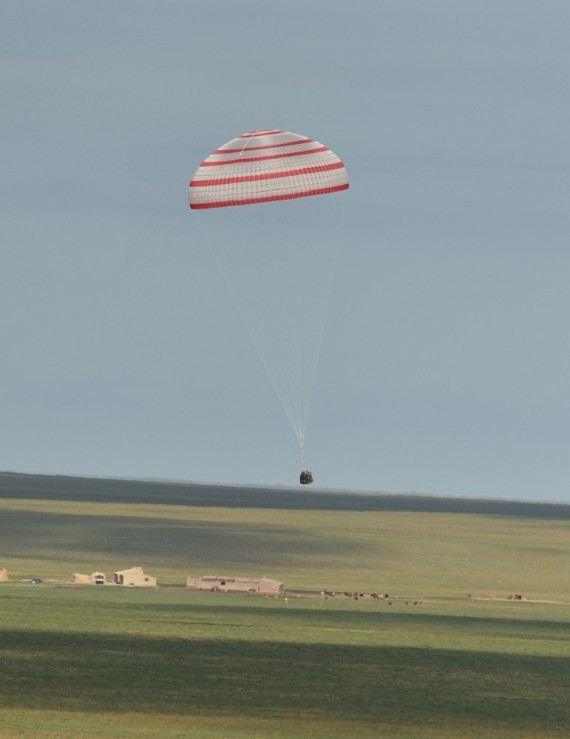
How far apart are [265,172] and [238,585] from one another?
36.7m

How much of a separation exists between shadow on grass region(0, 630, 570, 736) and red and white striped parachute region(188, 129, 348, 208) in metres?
14.8

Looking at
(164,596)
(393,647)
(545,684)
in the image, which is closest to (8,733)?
(545,684)

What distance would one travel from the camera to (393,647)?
6119 cm

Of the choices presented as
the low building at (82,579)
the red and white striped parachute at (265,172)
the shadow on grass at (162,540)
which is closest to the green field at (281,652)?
the shadow on grass at (162,540)

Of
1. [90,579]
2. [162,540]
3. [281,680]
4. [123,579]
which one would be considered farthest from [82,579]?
[162,540]

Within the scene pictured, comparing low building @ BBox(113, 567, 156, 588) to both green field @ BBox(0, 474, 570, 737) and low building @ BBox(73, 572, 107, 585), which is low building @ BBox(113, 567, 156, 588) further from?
green field @ BBox(0, 474, 570, 737)

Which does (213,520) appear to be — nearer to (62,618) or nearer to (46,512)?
(46,512)

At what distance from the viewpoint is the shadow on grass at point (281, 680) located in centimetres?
4350

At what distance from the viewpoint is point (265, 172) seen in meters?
55.9

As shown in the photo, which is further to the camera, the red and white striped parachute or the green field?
Answer: the red and white striped parachute

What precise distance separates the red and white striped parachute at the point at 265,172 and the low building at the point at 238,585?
3397 cm

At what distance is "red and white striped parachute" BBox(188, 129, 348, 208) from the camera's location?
55.5 m

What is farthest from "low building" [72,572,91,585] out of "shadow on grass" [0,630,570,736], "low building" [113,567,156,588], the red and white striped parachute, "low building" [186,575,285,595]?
the red and white striped parachute

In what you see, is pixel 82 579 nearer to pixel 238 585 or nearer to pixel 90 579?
pixel 90 579
